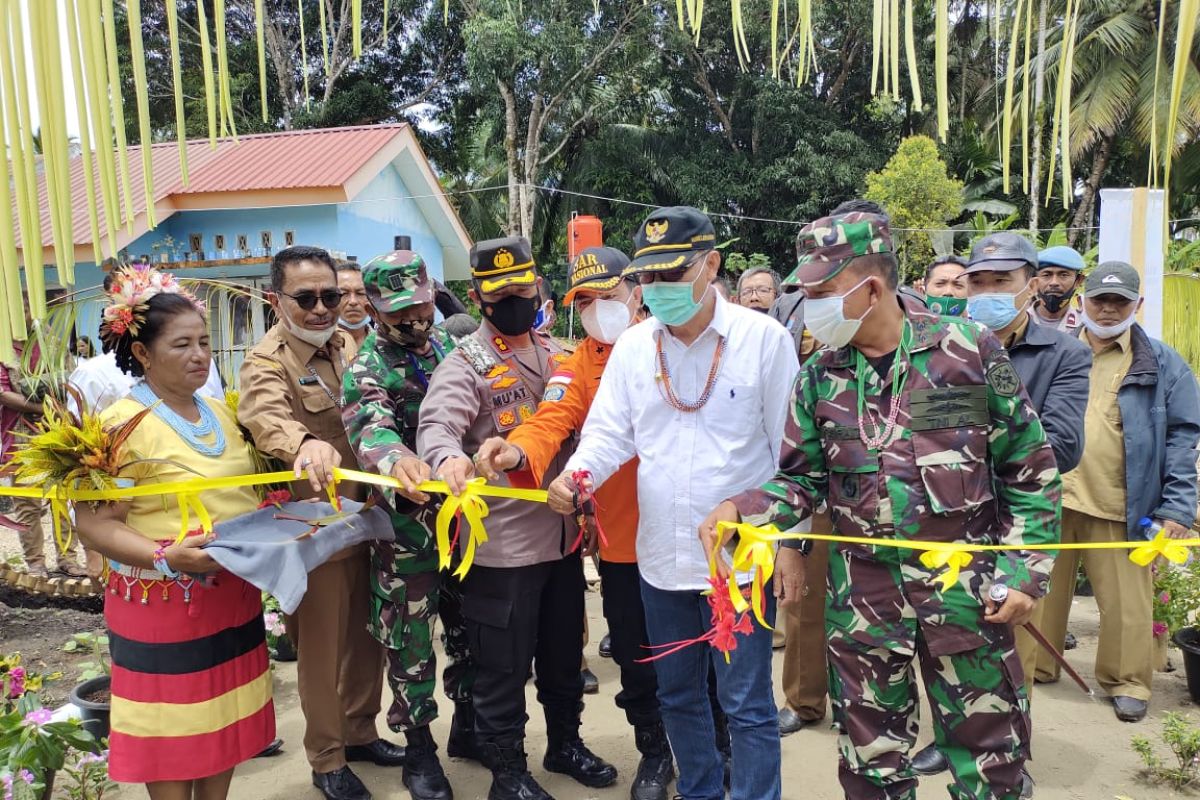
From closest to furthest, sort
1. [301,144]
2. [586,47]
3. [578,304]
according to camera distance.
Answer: [578,304] < [301,144] < [586,47]

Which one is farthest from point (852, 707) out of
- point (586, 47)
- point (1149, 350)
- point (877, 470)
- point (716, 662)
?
point (586, 47)

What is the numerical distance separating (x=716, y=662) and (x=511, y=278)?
1.59 metres

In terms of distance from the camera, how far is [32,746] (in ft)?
9.61

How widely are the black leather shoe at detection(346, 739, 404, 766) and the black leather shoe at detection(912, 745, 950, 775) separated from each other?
7.34 feet

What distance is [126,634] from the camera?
2.77 meters

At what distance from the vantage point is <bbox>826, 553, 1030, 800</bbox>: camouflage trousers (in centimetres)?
243

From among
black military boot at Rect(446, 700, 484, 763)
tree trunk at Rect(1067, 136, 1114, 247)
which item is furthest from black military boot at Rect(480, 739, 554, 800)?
tree trunk at Rect(1067, 136, 1114, 247)

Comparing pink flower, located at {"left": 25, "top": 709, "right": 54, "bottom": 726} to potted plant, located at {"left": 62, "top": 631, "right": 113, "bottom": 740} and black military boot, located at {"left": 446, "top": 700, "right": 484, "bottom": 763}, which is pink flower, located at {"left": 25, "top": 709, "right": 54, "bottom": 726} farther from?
black military boot, located at {"left": 446, "top": 700, "right": 484, "bottom": 763}

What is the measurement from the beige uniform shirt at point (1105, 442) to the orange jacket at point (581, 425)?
8.11 feet

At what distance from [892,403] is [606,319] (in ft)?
4.29

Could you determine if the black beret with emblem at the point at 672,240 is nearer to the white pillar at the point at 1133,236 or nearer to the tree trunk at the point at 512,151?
the white pillar at the point at 1133,236

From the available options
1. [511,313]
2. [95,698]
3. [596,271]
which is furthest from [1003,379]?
[95,698]

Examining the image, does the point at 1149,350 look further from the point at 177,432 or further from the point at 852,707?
the point at 177,432

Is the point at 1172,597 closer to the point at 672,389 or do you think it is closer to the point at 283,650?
the point at 672,389
